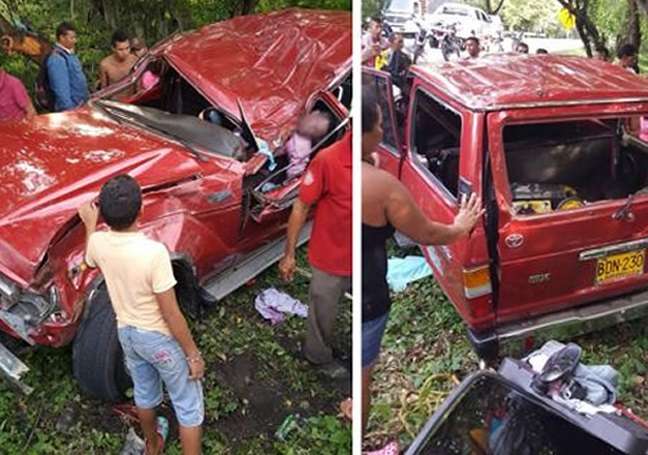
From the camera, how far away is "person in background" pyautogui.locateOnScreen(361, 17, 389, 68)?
1.21 metres

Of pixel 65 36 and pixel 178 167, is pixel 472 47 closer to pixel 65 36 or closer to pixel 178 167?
pixel 178 167

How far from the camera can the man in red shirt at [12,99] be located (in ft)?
9.78

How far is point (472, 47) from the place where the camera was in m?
1.51

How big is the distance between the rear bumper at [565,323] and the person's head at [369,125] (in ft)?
1.76

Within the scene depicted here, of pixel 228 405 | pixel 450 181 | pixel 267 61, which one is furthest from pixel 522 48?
pixel 267 61

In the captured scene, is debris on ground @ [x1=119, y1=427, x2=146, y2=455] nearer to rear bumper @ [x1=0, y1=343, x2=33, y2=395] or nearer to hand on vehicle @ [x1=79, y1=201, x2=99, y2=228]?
rear bumper @ [x1=0, y1=343, x2=33, y2=395]

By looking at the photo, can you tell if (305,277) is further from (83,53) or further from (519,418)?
(83,53)

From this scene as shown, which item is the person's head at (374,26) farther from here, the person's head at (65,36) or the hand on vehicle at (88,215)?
the person's head at (65,36)

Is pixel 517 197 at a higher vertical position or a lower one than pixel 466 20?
lower

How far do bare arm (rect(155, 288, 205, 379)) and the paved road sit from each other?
31.6 inches

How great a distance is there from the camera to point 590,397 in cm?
141

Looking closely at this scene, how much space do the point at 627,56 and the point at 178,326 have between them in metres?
1.45

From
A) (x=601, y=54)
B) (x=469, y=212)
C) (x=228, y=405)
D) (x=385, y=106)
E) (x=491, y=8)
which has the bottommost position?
(x=228, y=405)

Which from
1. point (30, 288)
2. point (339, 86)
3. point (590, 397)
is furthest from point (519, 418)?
point (339, 86)
